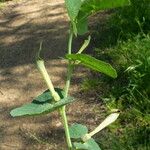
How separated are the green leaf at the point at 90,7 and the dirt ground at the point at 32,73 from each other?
1902mm

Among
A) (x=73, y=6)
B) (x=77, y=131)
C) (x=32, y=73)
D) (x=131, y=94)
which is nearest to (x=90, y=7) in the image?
(x=73, y=6)

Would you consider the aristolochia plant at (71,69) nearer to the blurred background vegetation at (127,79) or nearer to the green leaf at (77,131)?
the green leaf at (77,131)

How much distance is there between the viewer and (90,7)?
0.38 meters

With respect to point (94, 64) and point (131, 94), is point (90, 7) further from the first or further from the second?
point (131, 94)

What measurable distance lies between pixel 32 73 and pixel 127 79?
1058mm

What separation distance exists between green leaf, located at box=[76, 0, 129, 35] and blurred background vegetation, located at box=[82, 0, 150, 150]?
2.10 meters

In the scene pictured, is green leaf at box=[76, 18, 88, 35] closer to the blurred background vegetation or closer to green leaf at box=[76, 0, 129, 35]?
green leaf at box=[76, 0, 129, 35]

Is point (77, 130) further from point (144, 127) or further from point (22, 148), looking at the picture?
point (22, 148)

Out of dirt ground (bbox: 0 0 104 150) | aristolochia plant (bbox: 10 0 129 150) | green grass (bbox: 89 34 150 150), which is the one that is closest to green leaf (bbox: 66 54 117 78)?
aristolochia plant (bbox: 10 0 129 150)

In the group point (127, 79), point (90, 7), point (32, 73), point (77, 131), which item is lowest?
point (32, 73)

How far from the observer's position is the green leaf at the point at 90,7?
0.37 m

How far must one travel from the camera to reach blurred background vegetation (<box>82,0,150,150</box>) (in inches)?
105

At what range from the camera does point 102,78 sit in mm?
3408

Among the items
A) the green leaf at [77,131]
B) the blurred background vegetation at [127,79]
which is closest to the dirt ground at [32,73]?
the blurred background vegetation at [127,79]
